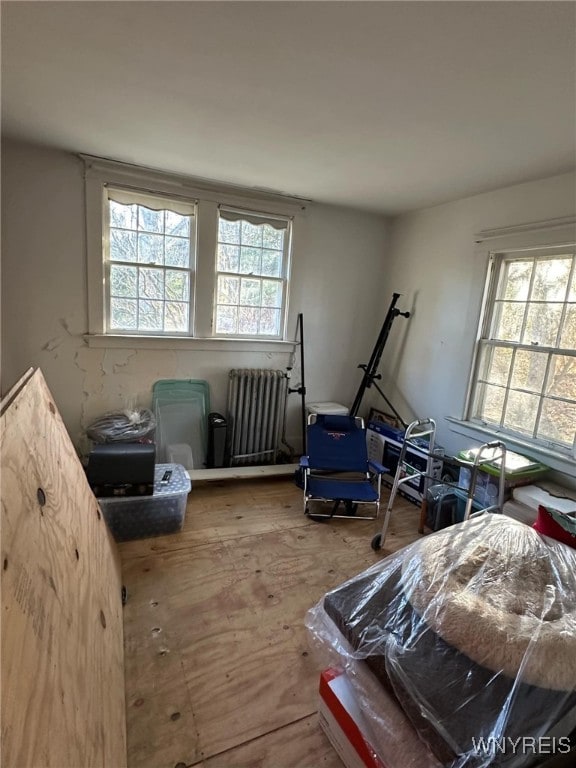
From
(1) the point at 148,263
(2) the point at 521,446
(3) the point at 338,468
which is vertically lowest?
(3) the point at 338,468

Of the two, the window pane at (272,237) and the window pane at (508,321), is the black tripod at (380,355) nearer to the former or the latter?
the window pane at (508,321)

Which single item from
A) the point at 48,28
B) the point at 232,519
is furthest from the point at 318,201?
the point at 232,519

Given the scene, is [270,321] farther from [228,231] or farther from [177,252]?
[177,252]

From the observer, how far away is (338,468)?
3115 mm

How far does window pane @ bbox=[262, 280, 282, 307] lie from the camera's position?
3646mm

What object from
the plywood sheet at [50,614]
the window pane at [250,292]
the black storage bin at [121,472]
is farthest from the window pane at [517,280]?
the plywood sheet at [50,614]

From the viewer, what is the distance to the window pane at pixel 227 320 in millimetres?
3539

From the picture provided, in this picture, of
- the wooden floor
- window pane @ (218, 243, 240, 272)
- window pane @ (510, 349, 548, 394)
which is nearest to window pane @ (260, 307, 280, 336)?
window pane @ (218, 243, 240, 272)

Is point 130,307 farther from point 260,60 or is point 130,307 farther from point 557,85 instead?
point 557,85

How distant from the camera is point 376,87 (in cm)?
168

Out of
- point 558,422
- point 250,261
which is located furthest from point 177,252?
point 558,422

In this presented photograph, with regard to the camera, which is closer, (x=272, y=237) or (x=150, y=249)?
(x=150, y=249)

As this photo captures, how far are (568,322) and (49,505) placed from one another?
9.92 feet

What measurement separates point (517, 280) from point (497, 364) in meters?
0.64
